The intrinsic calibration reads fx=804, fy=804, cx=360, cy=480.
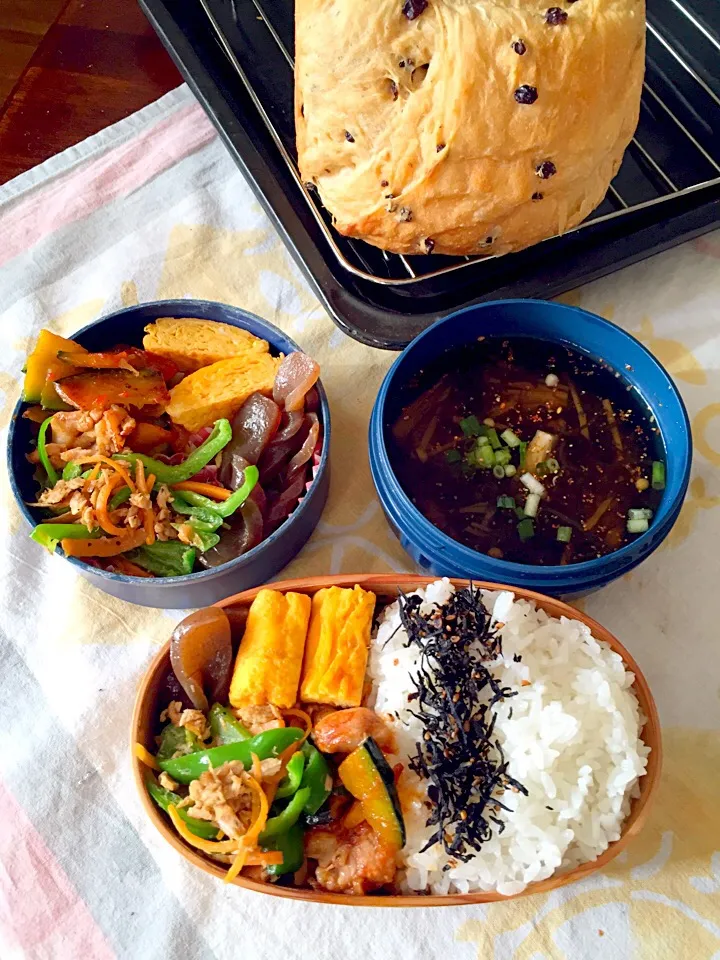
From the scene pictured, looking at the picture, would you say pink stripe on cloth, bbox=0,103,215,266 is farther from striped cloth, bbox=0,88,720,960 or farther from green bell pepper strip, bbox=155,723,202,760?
green bell pepper strip, bbox=155,723,202,760

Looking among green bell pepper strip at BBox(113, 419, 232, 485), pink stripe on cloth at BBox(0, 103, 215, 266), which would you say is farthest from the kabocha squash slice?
pink stripe on cloth at BBox(0, 103, 215, 266)

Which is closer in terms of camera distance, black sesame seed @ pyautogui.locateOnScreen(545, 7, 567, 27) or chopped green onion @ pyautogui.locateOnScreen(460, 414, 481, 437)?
black sesame seed @ pyautogui.locateOnScreen(545, 7, 567, 27)

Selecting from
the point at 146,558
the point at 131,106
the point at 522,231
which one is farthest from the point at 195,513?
the point at 131,106

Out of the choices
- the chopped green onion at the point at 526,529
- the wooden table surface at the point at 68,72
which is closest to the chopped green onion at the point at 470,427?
the chopped green onion at the point at 526,529

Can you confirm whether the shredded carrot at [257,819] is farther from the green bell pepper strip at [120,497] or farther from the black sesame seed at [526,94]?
the black sesame seed at [526,94]

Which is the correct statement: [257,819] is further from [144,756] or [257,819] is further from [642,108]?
[642,108]

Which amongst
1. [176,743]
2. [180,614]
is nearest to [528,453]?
[180,614]
